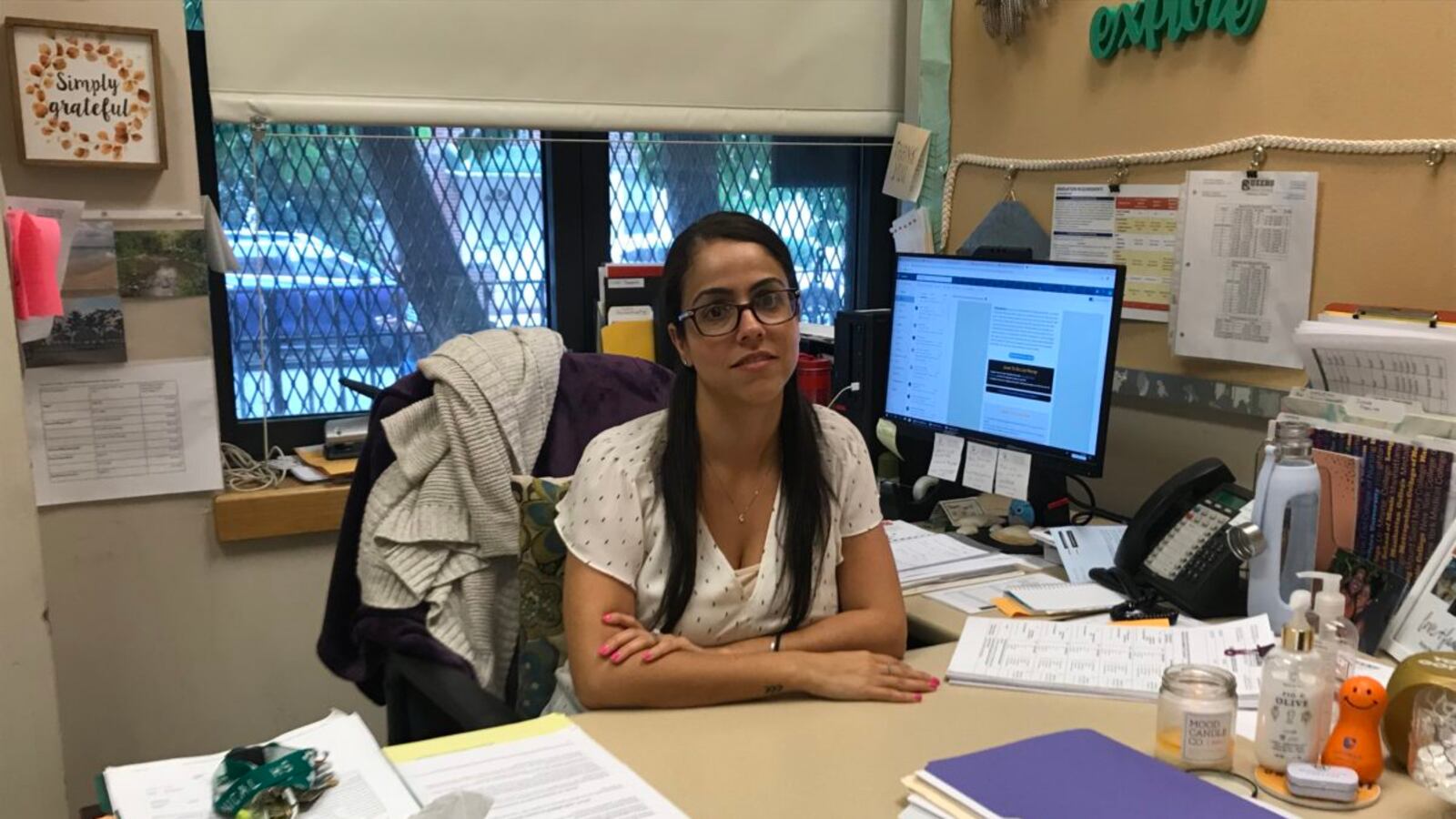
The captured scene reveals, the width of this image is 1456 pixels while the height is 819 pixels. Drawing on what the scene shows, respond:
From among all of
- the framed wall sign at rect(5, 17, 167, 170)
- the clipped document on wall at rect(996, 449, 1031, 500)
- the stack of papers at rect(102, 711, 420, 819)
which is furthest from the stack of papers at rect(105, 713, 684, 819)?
the framed wall sign at rect(5, 17, 167, 170)

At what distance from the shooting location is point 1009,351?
2047 mm

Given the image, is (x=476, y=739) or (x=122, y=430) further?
(x=122, y=430)

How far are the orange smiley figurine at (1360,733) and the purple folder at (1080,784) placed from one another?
0.15m

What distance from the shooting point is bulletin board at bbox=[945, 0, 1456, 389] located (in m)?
1.71

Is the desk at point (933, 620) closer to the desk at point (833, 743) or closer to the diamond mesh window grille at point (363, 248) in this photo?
the desk at point (833, 743)

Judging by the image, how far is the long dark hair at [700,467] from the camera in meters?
1.53

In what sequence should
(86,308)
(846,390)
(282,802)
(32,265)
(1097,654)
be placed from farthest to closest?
(846,390) → (86,308) → (32,265) → (1097,654) → (282,802)

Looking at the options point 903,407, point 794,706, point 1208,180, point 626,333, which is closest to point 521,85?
point 626,333

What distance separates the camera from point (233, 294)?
2.39 metres

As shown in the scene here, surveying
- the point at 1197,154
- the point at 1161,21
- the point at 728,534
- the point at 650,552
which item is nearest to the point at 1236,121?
the point at 1197,154

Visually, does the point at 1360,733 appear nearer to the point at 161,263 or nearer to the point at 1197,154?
the point at 1197,154

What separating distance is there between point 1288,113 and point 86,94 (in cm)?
205

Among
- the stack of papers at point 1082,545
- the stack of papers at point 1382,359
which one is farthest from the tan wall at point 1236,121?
the stack of papers at point 1082,545

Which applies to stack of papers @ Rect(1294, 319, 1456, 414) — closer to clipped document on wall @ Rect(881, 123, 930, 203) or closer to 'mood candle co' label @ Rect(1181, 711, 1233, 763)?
'mood candle co' label @ Rect(1181, 711, 1233, 763)
